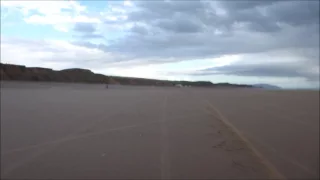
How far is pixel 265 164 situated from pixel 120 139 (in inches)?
142

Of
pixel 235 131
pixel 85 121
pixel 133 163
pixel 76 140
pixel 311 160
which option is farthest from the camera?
pixel 85 121

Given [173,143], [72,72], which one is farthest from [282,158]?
[72,72]

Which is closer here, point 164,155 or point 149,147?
point 164,155

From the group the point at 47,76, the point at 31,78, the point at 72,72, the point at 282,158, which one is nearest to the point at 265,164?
the point at 282,158

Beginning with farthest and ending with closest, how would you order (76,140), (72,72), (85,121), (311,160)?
(72,72), (85,121), (76,140), (311,160)

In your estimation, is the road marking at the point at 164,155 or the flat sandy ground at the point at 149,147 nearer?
the road marking at the point at 164,155

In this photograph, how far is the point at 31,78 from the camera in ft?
159

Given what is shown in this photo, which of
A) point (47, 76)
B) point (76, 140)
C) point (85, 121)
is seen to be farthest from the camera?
point (47, 76)

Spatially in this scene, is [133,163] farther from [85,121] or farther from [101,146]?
[85,121]

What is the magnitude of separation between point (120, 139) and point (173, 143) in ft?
4.37

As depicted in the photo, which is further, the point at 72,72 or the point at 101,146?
the point at 72,72

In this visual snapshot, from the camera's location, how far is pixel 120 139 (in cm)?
890

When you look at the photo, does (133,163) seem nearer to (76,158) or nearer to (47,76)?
(76,158)

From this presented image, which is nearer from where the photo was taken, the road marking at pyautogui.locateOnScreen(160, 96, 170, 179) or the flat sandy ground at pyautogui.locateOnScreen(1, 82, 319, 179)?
the road marking at pyautogui.locateOnScreen(160, 96, 170, 179)
